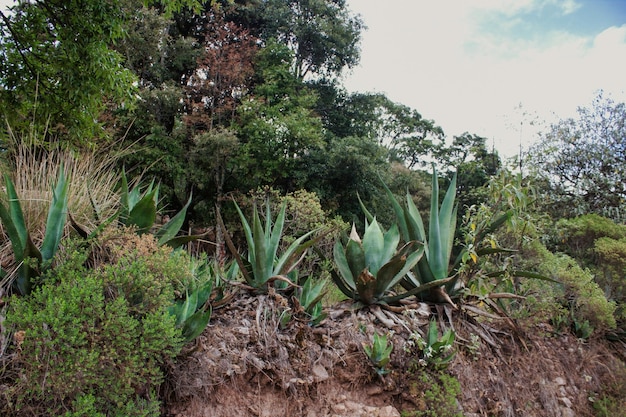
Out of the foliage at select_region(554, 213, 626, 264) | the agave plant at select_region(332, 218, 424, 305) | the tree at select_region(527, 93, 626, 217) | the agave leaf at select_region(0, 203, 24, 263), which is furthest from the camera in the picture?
the tree at select_region(527, 93, 626, 217)

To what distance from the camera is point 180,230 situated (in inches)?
158

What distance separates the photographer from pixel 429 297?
3.38 m

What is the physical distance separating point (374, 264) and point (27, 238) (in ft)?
A: 7.29

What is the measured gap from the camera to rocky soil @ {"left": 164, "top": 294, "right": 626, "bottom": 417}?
2156mm

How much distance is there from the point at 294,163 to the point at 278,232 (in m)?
9.03

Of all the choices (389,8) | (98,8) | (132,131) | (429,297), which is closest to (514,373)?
(429,297)

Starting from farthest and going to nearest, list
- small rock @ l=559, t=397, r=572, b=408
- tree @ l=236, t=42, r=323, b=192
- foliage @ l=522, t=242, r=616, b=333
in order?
tree @ l=236, t=42, r=323, b=192 → foliage @ l=522, t=242, r=616, b=333 → small rock @ l=559, t=397, r=572, b=408

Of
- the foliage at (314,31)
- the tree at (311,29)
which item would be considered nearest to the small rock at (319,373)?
the foliage at (314,31)

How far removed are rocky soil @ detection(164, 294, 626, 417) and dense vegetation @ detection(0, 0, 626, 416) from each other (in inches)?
4.5

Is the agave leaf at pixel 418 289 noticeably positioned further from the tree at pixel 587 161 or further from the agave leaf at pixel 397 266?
the tree at pixel 587 161

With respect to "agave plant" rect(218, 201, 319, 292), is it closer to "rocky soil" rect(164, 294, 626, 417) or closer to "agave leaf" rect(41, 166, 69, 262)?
"rocky soil" rect(164, 294, 626, 417)

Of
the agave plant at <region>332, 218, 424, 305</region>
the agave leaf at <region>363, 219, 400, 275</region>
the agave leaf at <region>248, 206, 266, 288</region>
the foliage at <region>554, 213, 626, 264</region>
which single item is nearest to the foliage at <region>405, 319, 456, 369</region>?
the agave plant at <region>332, 218, 424, 305</region>

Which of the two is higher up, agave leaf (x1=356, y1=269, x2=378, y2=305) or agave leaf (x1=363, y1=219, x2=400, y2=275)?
agave leaf (x1=363, y1=219, x2=400, y2=275)

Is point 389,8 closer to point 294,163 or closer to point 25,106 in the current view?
point 25,106
